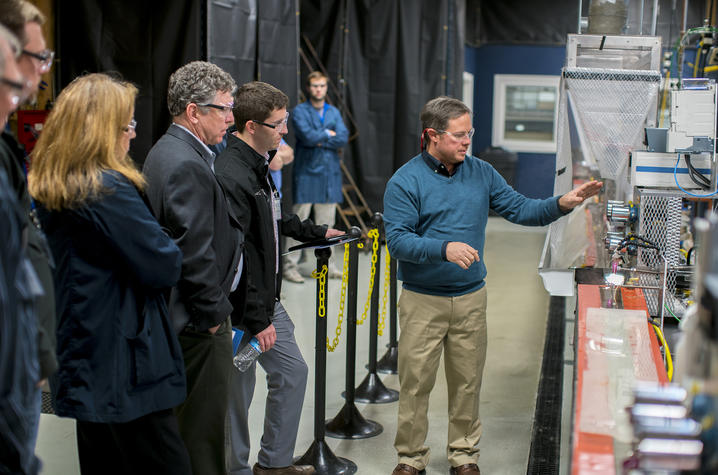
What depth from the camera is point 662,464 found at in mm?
1486

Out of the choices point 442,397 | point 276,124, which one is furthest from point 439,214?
point 442,397

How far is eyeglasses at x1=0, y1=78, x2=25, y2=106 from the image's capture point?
1.61 m

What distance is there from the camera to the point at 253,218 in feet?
9.49

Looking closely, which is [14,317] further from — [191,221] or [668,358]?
[668,358]

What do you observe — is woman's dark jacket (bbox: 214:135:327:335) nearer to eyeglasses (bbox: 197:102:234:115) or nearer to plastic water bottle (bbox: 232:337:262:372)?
plastic water bottle (bbox: 232:337:262:372)

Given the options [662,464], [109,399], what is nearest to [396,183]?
[109,399]

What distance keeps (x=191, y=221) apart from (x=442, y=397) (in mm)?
2456

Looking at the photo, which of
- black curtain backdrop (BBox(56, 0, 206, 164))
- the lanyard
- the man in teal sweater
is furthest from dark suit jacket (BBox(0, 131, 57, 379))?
the lanyard

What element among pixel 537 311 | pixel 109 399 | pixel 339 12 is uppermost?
pixel 339 12

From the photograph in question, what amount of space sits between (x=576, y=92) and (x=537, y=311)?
295cm

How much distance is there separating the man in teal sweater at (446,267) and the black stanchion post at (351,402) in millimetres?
472

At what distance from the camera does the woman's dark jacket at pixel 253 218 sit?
9.32ft

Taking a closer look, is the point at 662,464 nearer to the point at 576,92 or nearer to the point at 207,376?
the point at 207,376

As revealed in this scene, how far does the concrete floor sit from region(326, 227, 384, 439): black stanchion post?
6cm
